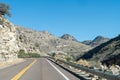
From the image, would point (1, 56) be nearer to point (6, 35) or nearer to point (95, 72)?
point (6, 35)

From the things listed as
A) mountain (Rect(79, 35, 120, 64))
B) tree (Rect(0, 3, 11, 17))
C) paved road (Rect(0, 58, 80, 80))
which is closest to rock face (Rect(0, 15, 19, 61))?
tree (Rect(0, 3, 11, 17))

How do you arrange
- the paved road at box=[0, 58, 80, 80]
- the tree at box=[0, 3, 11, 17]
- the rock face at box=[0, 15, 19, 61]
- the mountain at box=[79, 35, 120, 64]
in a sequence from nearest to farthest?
the paved road at box=[0, 58, 80, 80], the mountain at box=[79, 35, 120, 64], the rock face at box=[0, 15, 19, 61], the tree at box=[0, 3, 11, 17]

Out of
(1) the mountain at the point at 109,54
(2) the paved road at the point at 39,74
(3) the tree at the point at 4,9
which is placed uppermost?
(3) the tree at the point at 4,9

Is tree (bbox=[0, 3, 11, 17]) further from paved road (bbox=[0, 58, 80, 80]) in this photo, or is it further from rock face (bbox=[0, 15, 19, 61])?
paved road (bbox=[0, 58, 80, 80])

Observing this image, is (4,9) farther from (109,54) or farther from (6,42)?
(109,54)

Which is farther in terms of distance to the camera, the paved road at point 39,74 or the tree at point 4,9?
the tree at point 4,9

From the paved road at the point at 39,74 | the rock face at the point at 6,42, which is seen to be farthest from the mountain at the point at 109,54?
the paved road at the point at 39,74

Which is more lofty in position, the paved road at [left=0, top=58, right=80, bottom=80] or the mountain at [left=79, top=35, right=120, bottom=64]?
the mountain at [left=79, top=35, right=120, bottom=64]

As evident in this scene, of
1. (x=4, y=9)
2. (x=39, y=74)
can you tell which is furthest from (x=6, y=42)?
(x=39, y=74)

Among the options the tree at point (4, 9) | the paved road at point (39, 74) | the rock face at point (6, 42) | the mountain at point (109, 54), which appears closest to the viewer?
the paved road at point (39, 74)

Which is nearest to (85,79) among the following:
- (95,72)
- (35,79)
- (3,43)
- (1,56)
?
(95,72)

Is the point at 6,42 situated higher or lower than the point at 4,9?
lower

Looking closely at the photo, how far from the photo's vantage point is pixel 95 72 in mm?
19062

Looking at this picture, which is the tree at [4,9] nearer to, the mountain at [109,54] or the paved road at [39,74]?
the mountain at [109,54]
